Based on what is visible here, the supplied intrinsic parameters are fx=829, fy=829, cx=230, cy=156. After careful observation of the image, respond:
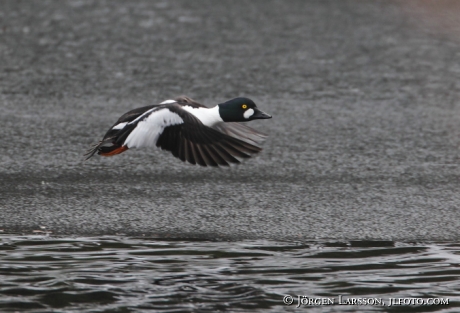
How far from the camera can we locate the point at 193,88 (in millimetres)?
8867

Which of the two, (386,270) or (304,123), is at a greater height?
(304,123)

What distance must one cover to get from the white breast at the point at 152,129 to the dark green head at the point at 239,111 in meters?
0.64

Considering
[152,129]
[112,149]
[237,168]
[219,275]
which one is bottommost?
[219,275]

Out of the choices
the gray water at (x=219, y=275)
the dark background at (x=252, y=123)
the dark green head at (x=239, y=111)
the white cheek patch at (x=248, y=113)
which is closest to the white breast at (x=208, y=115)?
the dark green head at (x=239, y=111)

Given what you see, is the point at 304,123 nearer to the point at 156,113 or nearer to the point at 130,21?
the point at 156,113

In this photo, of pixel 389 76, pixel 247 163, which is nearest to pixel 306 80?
pixel 389 76

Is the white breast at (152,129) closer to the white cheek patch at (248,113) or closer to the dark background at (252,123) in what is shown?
the dark background at (252,123)

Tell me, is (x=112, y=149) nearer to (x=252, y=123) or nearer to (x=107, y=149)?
(x=107, y=149)

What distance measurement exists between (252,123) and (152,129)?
2.27 metres

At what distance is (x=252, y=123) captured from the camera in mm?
7930

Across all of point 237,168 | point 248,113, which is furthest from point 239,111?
point 237,168

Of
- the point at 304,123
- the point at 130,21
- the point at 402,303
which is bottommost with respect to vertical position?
the point at 402,303

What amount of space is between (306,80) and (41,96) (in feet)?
9.47

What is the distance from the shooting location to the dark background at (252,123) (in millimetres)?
5652
